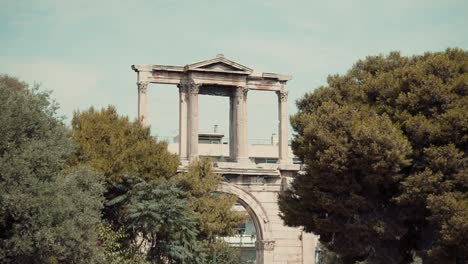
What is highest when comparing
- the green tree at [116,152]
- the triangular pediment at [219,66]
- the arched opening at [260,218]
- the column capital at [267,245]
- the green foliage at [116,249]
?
the triangular pediment at [219,66]

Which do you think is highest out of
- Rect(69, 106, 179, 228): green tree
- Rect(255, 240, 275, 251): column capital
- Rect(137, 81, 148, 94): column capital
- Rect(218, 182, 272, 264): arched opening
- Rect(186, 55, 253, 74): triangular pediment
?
Rect(186, 55, 253, 74): triangular pediment

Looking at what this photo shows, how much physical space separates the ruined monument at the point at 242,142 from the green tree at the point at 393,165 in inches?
612

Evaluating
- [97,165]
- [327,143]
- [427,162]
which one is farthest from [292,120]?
[97,165]

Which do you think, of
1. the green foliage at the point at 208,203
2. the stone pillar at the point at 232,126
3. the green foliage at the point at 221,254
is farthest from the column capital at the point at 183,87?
the green foliage at the point at 208,203

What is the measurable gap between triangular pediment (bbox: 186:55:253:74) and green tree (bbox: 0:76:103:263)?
64.3 ft

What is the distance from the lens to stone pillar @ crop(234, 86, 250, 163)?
4866 cm

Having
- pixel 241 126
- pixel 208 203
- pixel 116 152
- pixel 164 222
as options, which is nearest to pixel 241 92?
pixel 241 126

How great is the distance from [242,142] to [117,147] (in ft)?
42.2

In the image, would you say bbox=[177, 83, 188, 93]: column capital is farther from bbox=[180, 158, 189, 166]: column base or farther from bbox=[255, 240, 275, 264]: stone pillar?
bbox=[255, 240, 275, 264]: stone pillar

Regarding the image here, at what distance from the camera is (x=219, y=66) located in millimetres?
47938

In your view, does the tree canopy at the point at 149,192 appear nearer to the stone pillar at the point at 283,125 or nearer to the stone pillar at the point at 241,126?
the stone pillar at the point at 241,126

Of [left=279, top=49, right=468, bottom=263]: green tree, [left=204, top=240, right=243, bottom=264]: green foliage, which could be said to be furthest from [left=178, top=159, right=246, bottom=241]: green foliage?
[left=279, top=49, right=468, bottom=263]: green tree

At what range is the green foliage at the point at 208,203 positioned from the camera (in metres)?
38.1

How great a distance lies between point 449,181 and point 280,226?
20746 millimetres
